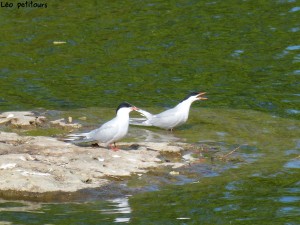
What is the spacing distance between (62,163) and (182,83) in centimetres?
724

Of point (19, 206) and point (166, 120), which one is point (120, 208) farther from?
point (166, 120)

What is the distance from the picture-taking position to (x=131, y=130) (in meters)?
14.6

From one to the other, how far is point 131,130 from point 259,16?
949cm

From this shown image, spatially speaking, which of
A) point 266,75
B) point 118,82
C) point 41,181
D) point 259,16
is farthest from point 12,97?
point 259,16

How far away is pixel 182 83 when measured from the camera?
18.5m

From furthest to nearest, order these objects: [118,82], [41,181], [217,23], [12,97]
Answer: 1. [217,23]
2. [118,82]
3. [12,97]
4. [41,181]

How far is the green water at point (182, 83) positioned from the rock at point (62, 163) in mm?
406

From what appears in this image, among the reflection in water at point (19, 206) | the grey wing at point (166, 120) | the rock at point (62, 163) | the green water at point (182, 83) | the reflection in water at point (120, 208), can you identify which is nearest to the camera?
the reflection in water at point (120, 208)

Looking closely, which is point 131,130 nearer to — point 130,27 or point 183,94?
point 183,94

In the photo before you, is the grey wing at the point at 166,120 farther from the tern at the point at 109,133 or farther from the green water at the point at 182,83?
the tern at the point at 109,133

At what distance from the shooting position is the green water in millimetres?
10414

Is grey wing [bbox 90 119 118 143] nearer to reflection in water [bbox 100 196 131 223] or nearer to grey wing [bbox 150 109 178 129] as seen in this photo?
reflection in water [bbox 100 196 131 223]

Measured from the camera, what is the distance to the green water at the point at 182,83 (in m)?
10.4

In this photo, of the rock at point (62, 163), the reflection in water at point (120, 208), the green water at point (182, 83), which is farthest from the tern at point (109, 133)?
the reflection in water at point (120, 208)
